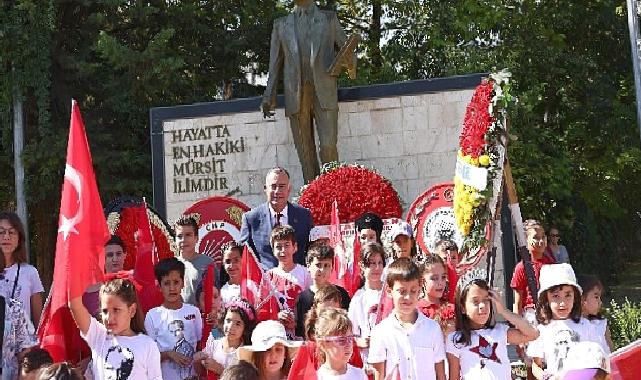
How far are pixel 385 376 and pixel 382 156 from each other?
24.3ft

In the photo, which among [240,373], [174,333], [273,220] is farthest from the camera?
[273,220]

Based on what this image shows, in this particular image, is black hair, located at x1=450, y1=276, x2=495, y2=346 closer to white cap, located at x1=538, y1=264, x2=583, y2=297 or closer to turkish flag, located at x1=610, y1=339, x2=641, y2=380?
white cap, located at x1=538, y1=264, x2=583, y2=297

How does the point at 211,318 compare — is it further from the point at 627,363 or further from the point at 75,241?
the point at 627,363

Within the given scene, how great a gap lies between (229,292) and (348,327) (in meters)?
2.12

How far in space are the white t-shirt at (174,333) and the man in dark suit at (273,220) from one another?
1295mm

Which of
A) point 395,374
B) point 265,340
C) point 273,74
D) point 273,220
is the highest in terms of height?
point 273,74

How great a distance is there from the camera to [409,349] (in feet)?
18.0

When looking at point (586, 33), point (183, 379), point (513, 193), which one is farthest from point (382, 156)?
point (586, 33)

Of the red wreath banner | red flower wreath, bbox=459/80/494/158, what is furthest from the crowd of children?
the red wreath banner

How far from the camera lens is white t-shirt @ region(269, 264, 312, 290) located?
682 cm

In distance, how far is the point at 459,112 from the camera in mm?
12250

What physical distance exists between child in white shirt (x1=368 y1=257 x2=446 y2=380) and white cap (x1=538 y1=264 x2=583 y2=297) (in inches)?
32.1

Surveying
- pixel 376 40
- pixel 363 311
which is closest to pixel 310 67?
pixel 363 311

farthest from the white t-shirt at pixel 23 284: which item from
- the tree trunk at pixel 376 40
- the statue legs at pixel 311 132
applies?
the tree trunk at pixel 376 40
